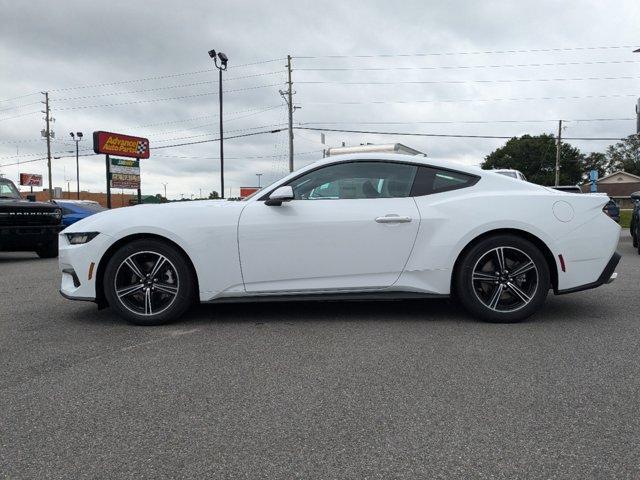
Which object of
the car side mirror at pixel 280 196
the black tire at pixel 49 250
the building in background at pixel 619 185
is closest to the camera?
the car side mirror at pixel 280 196

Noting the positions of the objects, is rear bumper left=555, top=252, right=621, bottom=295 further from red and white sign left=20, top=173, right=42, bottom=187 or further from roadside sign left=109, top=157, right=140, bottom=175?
red and white sign left=20, top=173, right=42, bottom=187

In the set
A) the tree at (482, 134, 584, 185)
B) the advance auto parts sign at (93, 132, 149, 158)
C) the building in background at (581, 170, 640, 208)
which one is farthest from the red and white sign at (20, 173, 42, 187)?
the building in background at (581, 170, 640, 208)

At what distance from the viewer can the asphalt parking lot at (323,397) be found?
7.20 feet

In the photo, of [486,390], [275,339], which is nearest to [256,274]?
[275,339]

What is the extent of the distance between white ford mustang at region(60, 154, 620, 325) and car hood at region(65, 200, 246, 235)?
0.01 meters

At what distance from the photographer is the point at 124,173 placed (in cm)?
2600

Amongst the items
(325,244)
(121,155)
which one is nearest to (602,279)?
(325,244)

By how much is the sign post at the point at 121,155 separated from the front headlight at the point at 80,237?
2059 cm

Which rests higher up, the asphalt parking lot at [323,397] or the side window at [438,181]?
the side window at [438,181]

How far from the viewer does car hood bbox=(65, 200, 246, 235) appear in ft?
14.8

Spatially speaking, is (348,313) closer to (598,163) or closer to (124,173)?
(124,173)

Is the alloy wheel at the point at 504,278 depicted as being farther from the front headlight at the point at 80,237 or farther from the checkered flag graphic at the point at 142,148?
the checkered flag graphic at the point at 142,148

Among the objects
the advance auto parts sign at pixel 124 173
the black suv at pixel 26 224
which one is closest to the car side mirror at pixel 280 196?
the black suv at pixel 26 224

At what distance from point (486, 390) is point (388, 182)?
7.12 ft
